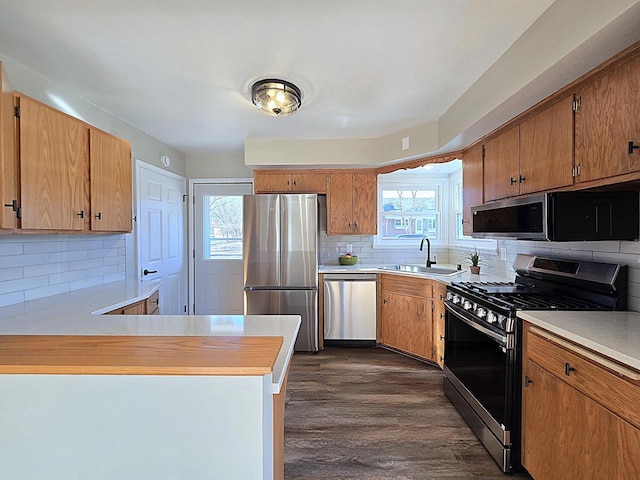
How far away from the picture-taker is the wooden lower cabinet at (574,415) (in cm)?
115

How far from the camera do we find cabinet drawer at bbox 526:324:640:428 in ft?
3.69

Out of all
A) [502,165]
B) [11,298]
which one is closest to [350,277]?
[502,165]

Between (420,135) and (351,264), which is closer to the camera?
(420,135)

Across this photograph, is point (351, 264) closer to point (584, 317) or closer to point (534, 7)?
point (584, 317)

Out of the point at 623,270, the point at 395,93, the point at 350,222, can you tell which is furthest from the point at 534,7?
the point at 350,222

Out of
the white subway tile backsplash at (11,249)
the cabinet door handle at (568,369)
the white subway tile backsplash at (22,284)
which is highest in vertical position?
the white subway tile backsplash at (11,249)

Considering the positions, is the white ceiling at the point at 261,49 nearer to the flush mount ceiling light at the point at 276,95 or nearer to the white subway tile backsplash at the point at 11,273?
the flush mount ceiling light at the point at 276,95

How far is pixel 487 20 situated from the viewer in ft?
5.24

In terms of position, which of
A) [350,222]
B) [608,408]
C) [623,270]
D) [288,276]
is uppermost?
[350,222]

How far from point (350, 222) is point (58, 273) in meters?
2.77

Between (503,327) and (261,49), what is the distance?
2.05m

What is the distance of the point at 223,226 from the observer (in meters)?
4.32

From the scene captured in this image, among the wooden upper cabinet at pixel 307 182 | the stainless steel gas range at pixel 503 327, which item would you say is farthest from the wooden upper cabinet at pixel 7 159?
the stainless steel gas range at pixel 503 327

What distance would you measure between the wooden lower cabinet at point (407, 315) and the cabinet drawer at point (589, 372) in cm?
153
